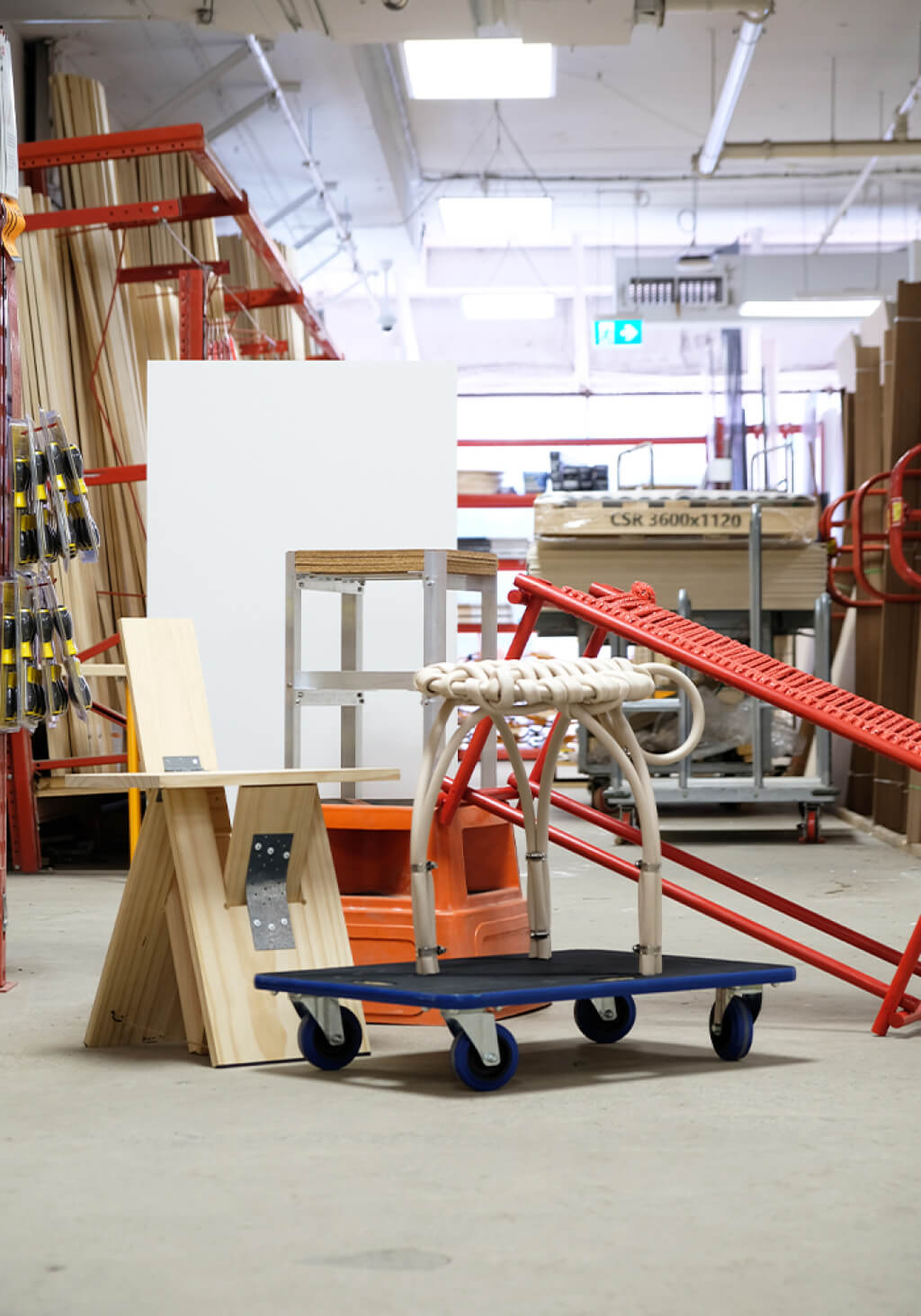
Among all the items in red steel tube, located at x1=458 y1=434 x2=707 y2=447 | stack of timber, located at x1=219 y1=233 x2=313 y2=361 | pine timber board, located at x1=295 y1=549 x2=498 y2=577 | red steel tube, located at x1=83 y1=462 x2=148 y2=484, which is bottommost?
pine timber board, located at x1=295 y1=549 x2=498 y2=577

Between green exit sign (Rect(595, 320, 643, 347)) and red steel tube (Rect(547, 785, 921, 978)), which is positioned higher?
green exit sign (Rect(595, 320, 643, 347))

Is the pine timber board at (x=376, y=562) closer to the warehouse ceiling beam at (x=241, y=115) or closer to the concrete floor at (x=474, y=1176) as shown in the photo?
the concrete floor at (x=474, y=1176)

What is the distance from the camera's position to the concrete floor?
1579 millimetres

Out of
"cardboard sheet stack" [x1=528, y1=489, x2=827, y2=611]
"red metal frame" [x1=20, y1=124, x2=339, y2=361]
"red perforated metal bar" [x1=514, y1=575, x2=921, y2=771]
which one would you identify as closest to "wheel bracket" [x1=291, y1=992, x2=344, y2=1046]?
"red perforated metal bar" [x1=514, y1=575, x2=921, y2=771]

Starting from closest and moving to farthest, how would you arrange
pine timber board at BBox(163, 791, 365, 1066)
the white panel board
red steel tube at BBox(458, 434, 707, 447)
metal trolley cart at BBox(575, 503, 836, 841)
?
pine timber board at BBox(163, 791, 365, 1066), the white panel board, metal trolley cart at BBox(575, 503, 836, 841), red steel tube at BBox(458, 434, 707, 447)

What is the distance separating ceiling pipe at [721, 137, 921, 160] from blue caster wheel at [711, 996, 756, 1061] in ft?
29.3

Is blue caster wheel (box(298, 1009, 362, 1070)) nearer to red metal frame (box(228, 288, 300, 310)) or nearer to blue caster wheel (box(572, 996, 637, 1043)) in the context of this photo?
blue caster wheel (box(572, 996, 637, 1043))

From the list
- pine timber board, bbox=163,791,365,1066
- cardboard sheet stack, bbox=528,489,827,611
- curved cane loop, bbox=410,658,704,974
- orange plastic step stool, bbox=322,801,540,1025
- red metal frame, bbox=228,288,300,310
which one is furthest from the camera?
red metal frame, bbox=228,288,300,310

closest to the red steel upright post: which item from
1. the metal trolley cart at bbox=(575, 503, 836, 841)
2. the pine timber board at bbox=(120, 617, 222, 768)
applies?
the metal trolley cart at bbox=(575, 503, 836, 841)

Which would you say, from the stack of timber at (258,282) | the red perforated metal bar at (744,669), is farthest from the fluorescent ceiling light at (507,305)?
the red perforated metal bar at (744,669)

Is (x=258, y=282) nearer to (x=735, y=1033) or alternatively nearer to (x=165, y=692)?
(x=165, y=692)

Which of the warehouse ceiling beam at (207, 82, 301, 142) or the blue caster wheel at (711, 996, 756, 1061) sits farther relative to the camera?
the warehouse ceiling beam at (207, 82, 301, 142)

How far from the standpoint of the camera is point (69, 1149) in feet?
6.89

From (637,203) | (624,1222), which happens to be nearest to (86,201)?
(624,1222)
